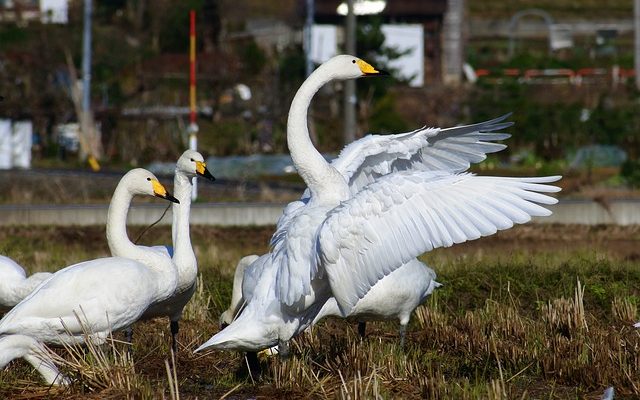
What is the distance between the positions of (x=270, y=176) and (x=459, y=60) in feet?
77.9

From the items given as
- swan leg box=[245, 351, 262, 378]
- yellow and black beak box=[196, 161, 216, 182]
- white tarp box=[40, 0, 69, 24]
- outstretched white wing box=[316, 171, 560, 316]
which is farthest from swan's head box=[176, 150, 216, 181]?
white tarp box=[40, 0, 69, 24]

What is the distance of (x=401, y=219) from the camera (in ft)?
24.7

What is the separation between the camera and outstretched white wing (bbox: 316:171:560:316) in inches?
291

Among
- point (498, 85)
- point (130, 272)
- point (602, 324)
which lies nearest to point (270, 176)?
point (498, 85)

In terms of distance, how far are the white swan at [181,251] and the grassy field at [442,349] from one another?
0.31m

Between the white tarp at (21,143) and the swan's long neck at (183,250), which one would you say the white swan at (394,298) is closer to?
the swan's long neck at (183,250)

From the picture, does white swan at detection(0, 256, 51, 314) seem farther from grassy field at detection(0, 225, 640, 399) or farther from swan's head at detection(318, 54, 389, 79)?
swan's head at detection(318, 54, 389, 79)

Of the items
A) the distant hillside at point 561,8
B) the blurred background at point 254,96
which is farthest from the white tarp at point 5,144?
the distant hillside at point 561,8

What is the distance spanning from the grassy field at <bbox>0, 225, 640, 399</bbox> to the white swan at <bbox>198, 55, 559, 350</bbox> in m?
0.35

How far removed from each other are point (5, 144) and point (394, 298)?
2516 centimetres

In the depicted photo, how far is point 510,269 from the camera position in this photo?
1170 cm

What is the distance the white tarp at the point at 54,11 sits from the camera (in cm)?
4461

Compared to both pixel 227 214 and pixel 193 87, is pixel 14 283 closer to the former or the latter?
pixel 227 214

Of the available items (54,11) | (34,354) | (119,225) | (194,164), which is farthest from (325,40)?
(34,354)
